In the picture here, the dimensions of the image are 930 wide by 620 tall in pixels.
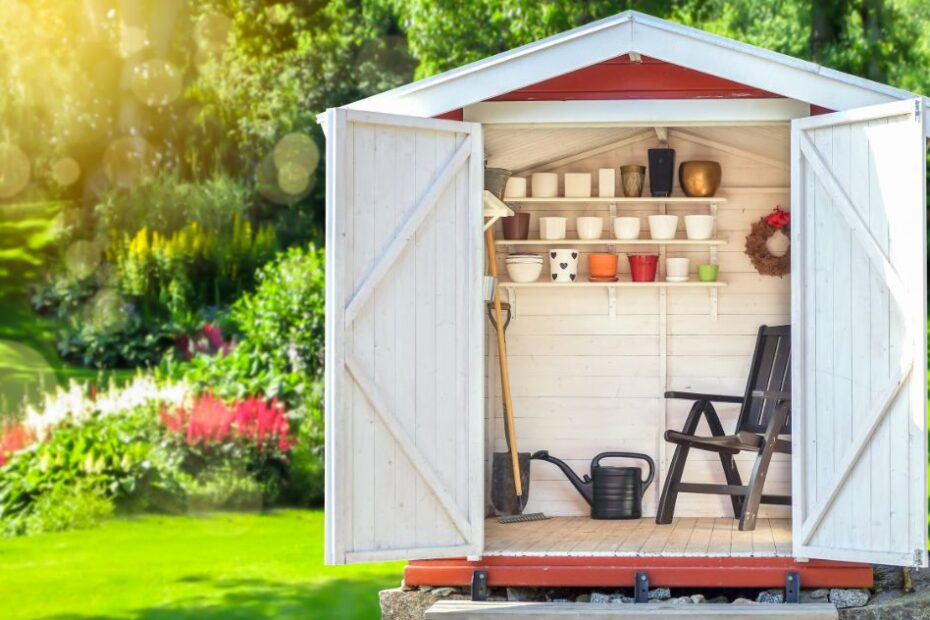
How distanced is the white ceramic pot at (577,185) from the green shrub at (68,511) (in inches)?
171

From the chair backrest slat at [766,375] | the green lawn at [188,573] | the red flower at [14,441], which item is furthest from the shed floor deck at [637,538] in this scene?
the red flower at [14,441]

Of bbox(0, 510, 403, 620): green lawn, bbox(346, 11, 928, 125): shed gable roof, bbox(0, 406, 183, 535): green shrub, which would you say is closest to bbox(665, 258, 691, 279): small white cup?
bbox(346, 11, 928, 125): shed gable roof

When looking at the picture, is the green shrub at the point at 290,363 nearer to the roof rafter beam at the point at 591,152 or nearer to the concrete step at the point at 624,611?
the roof rafter beam at the point at 591,152

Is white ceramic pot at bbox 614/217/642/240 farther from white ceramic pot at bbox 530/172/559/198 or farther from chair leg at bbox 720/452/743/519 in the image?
chair leg at bbox 720/452/743/519

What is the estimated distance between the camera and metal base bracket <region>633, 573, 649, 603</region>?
5.56 metres

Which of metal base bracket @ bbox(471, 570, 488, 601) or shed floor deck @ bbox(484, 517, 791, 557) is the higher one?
shed floor deck @ bbox(484, 517, 791, 557)

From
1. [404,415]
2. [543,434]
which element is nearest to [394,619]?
[404,415]

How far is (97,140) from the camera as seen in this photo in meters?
17.5

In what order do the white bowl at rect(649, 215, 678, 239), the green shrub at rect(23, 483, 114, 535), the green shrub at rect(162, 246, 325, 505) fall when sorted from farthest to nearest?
the green shrub at rect(162, 246, 325, 505), the green shrub at rect(23, 483, 114, 535), the white bowl at rect(649, 215, 678, 239)

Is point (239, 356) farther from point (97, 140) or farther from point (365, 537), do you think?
point (97, 140)

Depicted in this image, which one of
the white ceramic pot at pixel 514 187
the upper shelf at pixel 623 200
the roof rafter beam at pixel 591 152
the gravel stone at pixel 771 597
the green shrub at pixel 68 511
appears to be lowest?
the green shrub at pixel 68 511

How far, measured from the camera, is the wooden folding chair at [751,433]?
21.1 feet

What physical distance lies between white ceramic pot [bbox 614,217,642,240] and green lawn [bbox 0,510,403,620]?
10.0 feet

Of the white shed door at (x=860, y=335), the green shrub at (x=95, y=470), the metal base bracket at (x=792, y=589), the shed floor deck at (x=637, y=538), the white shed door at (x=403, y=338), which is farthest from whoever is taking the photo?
the green shrub at (x=95, y=470)
